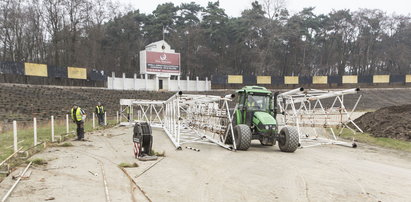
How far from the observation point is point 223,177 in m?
7.51

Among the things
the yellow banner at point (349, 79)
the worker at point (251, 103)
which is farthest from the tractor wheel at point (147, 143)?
the yellow banner at point (349, 79)

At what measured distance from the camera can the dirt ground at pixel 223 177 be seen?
19.9ft

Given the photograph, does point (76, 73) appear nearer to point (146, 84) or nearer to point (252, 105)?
point (146, 84)

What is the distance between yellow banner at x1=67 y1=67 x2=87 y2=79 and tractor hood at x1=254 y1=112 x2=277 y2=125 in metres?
34.1

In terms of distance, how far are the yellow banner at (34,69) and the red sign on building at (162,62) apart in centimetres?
1291

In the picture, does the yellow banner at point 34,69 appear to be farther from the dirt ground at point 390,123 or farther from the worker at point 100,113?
the dirt ground at point 390,123

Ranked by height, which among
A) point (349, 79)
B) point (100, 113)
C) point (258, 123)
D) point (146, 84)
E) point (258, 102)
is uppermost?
point (349, 79)

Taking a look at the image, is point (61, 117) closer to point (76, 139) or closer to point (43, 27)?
point (76, 139)

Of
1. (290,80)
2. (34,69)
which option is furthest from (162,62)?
(290,80)

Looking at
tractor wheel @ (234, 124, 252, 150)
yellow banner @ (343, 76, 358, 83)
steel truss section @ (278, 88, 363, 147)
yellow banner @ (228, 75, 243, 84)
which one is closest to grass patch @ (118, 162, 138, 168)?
tractor wheel @ (234, 124, 252, 150)

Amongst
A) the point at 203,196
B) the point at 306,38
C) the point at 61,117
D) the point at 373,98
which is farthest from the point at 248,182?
the point at 306,38

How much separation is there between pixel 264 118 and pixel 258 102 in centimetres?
93

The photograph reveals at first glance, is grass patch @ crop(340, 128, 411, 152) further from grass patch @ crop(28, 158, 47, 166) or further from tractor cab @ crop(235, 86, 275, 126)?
grass patch @ crop(28, 158, 47, 166)

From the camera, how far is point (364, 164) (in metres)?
9.43
